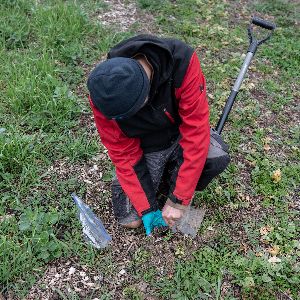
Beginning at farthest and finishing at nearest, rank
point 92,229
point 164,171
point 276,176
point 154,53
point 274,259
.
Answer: point 276,176 < point 164,171 < point 92,229 < point 274,259 < point 154,53

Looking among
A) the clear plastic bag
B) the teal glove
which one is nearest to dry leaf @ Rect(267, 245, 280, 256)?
the teal glove

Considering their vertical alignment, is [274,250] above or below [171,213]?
below

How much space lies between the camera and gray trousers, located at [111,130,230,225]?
265 centimetres

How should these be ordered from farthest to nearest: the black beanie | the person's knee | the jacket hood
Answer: the person's knee → the jacket hood → the black beanie

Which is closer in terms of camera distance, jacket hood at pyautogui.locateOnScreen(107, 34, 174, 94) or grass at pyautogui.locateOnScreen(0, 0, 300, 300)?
jacket hood at pyautogui.locateOnScreen(107, 34, 174, 94)

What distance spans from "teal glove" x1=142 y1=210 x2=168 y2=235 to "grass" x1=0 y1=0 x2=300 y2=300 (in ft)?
0.33

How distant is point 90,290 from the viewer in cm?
252

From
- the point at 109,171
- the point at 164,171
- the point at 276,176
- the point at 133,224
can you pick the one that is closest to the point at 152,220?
the point at 133,224

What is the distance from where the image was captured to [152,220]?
2.79 m

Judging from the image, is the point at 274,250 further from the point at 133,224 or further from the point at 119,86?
the point at 119,86

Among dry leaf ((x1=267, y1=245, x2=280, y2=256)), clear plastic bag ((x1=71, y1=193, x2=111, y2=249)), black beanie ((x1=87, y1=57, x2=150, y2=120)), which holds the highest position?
black beanie ((x1=87, y1=57, x2=150, y2=120))

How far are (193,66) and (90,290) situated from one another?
4.95 ft

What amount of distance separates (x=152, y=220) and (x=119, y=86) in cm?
121

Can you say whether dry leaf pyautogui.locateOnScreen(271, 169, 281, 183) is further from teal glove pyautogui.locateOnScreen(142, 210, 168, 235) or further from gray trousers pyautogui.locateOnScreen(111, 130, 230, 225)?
teal glove pyautogui.locateOnScreen(142, 210, 168, 235)
